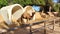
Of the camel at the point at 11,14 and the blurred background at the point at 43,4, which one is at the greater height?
the blurred background at the point at 43,4

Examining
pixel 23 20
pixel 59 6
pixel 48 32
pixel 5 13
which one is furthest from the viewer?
pixel 59 6

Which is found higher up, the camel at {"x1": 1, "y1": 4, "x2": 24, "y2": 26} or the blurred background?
the blurred background

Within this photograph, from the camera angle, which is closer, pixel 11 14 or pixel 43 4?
pixel 11 14

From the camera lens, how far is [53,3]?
62.5 ft

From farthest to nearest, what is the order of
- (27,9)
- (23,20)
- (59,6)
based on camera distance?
1. (59,6)
2. (27,9)
3. (23,20)

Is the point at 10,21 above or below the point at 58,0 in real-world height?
below

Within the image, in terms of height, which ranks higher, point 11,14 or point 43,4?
point 43,4

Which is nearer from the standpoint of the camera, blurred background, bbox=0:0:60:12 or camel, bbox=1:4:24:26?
camel, bbox=1:4:24:26

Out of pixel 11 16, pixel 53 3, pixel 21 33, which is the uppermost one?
pixel 53 3

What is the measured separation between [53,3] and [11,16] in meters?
9.55

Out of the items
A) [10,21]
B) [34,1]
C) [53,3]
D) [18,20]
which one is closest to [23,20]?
[18,20]

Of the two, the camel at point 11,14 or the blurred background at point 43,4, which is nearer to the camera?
the camel at point 11,14

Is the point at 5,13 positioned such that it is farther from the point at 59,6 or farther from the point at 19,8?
the point at 59,6

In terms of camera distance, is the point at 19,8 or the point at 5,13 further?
the point at 19,8
